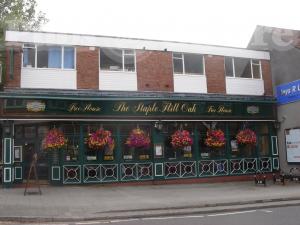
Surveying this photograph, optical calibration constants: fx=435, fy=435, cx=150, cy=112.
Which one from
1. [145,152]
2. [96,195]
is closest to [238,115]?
[145,152]

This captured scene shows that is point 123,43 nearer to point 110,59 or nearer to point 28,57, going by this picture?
point 110,59

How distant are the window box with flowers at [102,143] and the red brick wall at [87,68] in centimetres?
235

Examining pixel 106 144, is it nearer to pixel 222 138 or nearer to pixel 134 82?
pixel 134 82

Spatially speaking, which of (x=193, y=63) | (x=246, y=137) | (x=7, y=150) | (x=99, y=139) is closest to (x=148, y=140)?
(x=99, y=139)

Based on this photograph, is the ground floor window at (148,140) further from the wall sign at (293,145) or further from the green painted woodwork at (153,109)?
the wall sign at (293,145)

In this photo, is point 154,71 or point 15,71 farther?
point 154,71

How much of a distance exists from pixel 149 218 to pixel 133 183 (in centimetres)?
839

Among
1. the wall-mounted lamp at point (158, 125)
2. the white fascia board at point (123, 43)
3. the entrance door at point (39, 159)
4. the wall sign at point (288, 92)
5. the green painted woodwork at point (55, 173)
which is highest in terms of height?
the white fascia board at point (123, 43)

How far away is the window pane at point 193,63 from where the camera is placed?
22.8 meters

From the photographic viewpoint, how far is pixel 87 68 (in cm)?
2062

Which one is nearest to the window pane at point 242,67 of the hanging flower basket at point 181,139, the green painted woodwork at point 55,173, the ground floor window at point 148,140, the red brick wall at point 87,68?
the ground floor window at point 148,140

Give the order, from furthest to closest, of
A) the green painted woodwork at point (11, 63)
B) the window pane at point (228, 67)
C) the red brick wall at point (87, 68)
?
the window pane at point (228, 67) < the red brick wall at point (87, 68) < the green painted woodwork at point (11, 63)

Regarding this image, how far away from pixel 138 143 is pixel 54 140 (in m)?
3.89

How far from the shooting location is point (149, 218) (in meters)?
12.1
